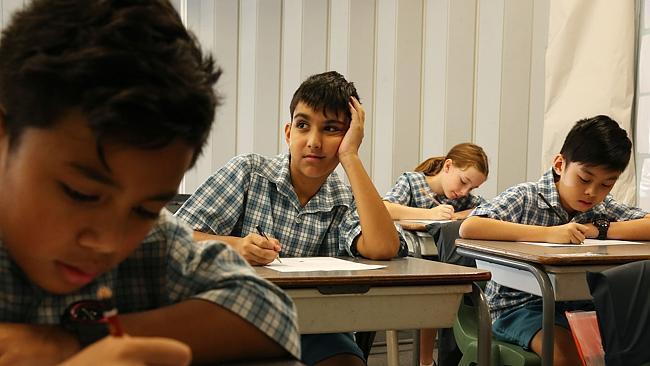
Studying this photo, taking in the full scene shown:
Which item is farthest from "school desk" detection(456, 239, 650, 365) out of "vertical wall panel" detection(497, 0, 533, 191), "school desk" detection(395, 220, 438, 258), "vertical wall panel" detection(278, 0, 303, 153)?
"vertical wall panel" detection(278, 0, 303, 153)

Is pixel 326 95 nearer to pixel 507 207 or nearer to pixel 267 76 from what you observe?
pixel 507 207

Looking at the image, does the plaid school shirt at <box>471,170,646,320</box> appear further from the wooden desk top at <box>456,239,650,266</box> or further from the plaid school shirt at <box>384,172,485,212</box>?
the plaid school shirt at <box>384,172,485,212</box>

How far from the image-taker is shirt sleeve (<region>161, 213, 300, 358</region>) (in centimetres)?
85

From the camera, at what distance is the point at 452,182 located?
425cm

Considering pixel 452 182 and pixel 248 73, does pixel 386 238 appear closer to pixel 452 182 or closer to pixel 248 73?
pixel 452 182

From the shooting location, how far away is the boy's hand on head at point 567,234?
253 cm

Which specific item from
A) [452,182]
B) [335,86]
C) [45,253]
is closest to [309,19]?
[452,182]

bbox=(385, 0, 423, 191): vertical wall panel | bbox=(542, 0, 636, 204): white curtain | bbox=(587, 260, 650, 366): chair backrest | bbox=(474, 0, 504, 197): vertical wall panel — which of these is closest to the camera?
bbox=(587, 260, 650, 366): chair backrest

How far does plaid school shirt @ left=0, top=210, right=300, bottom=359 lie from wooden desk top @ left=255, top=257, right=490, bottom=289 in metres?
0.72

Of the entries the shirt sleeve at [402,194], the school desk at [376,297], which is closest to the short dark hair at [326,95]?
the school desk at [376,297]

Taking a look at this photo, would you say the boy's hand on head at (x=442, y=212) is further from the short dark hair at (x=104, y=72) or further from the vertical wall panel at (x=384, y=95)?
the short dark hair at (x=104, y=72)

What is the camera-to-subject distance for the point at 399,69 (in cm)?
521

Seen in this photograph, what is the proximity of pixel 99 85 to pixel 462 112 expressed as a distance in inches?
172


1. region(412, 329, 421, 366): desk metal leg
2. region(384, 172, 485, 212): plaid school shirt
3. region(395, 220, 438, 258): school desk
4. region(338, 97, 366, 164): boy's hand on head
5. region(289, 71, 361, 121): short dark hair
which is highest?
region(289, 71, 361, 121): short dark hair
